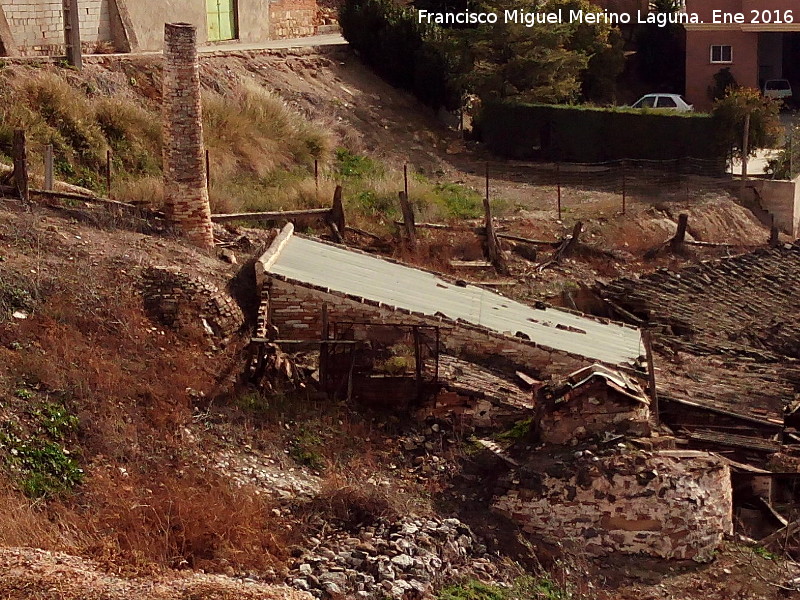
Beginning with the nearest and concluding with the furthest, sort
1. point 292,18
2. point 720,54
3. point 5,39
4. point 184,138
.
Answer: point 184,138 → point 5,39 → point 720,54 → point 292,18

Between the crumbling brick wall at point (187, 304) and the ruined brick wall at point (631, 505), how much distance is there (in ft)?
14.7

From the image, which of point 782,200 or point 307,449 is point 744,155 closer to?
point 782,200

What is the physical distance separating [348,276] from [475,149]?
16.0 metres

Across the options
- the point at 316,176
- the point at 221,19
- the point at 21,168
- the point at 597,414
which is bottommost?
the point at 597,414

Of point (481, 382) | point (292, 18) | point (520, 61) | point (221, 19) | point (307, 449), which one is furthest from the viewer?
point (292, 18)

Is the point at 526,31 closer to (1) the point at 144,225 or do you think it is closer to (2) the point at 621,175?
(2) the point at 621,175

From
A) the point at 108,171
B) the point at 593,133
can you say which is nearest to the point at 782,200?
the point at 593,133

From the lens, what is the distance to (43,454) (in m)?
11.2

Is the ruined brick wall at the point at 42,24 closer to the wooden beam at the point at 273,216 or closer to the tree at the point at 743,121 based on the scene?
the wooden beam at the point at 273,216

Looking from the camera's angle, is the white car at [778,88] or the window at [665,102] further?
the white car at [778,88]

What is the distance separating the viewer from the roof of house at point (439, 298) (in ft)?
48.1

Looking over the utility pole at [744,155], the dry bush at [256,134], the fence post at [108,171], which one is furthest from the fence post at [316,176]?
the utility pole at [744,155]

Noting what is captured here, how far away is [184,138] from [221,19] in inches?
658

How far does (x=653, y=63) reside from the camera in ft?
128
